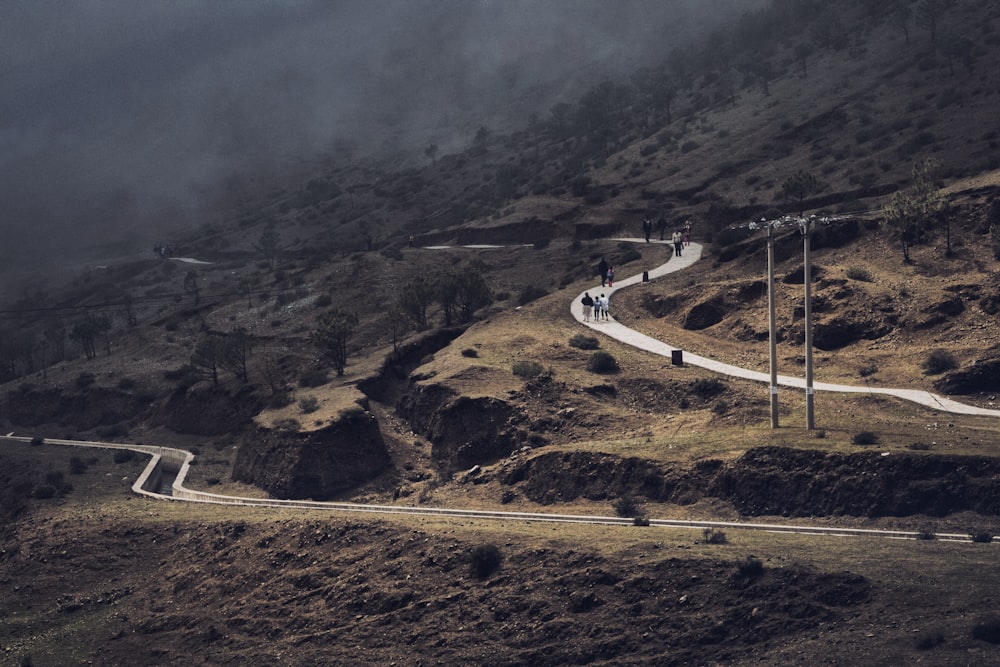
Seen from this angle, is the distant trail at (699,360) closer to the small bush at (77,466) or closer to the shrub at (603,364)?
the shrub at (603,364)

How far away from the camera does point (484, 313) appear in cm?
7388

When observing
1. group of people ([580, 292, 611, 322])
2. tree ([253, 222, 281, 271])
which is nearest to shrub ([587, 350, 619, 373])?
group of people ([580, 292, 611, 322])

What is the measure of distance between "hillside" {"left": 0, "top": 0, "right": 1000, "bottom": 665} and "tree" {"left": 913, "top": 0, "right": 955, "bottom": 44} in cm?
113

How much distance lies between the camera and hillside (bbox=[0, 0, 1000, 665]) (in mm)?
35969

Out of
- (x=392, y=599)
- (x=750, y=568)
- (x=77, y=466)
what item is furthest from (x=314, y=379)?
(x=750, y=568)

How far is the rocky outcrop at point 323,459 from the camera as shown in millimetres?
56031

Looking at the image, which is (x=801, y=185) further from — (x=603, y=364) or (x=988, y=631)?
(x=988, y=631)

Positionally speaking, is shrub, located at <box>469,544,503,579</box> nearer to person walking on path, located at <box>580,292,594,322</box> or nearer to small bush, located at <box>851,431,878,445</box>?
small bush, located at <box>851,431,878,445</box>

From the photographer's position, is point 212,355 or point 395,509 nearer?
point 395,509

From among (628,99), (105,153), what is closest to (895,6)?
(628,99)

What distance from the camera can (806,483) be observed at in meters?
41.4

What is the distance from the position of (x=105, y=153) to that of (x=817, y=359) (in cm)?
16191

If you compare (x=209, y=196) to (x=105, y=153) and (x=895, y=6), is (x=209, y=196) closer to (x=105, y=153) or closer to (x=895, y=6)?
(x=105, y=153)

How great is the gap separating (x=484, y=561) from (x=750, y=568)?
8343 mm
